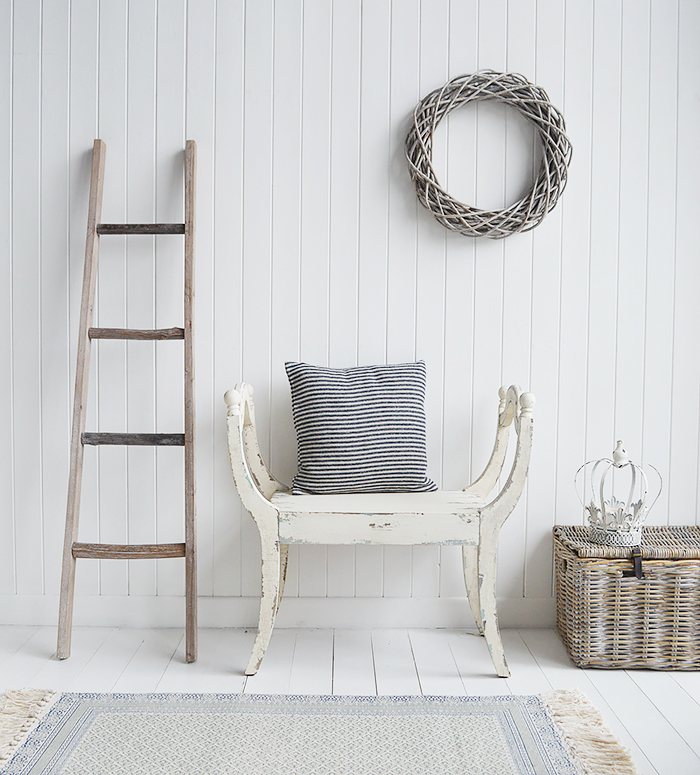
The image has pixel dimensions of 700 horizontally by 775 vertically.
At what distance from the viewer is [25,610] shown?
2.39 metres

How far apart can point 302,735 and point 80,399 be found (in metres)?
1.17

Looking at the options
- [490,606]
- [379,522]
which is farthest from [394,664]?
[379,522]

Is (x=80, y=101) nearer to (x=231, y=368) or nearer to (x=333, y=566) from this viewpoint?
(x=231, y=368)

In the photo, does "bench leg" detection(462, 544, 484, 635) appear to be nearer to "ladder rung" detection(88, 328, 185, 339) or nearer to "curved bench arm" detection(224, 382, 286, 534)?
"curved bench arm" detection(224, 382, 286, 534)

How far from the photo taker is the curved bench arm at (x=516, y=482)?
193cm

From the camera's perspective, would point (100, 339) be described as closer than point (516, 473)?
No

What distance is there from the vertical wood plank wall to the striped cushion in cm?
20

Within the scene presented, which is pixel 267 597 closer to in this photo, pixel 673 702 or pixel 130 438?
pixel 130 438

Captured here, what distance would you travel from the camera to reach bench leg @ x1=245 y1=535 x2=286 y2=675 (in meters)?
1.96

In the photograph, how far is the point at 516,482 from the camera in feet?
6.35

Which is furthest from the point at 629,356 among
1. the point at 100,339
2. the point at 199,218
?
the point at 100,339

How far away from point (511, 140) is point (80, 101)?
4.63ft

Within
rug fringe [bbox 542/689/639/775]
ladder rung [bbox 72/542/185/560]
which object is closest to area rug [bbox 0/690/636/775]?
rug fringe [bbox 542/689/639/775]

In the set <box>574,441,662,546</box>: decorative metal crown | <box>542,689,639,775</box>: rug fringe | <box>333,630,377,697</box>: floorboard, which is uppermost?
<box>574,441,662,546</box>: decorative metal crown
